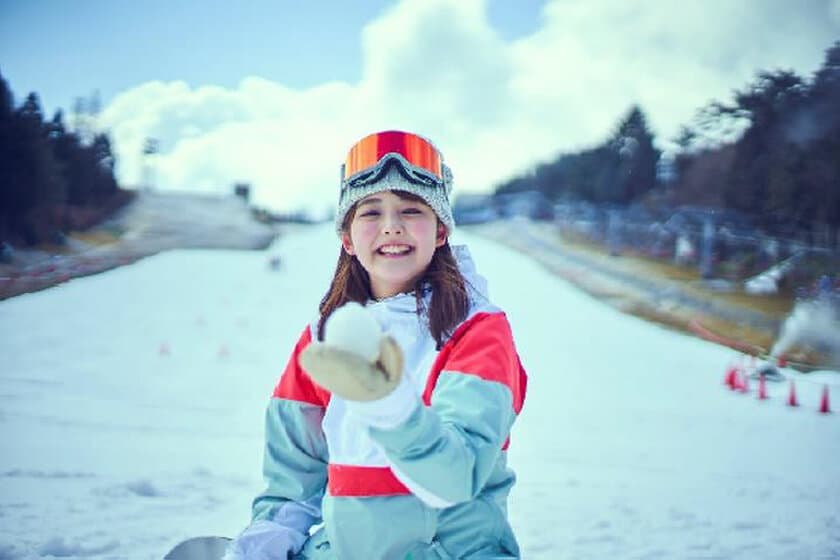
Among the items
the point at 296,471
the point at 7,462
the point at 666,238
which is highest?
the point at 666,238

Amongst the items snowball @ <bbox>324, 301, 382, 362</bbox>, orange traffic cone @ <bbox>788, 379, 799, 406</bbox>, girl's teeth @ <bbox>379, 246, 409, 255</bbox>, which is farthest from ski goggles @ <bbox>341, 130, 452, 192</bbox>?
orange traffic cone @ <bbox>788, 379, 799, 406</bbox>

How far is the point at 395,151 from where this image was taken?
154 centimetres

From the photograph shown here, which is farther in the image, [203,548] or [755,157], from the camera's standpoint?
[755,157]

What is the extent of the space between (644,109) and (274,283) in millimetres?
3462

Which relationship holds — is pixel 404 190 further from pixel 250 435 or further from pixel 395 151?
pixel 250 435

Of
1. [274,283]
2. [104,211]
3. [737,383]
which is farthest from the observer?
[274,283]

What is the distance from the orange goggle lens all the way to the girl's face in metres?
0.08

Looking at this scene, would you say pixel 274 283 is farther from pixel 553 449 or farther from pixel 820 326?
pixel 820 326

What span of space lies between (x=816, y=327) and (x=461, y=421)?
2929 millimetres

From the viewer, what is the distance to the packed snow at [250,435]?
2586 millimetres

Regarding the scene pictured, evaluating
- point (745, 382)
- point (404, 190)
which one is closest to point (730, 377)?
point (745, 382)

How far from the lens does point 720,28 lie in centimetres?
340

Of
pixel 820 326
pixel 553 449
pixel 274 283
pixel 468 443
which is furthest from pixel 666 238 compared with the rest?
pixel 468 443

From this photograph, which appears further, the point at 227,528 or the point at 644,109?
the point at 644,109
